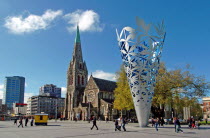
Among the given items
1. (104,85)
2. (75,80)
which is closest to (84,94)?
(104,85)

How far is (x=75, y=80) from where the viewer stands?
285 feet

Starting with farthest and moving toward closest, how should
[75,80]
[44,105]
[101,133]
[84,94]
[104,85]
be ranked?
1. [44,105]
2. [75,80]
3. [84,94]
4. [104,85]
5. [101,133]

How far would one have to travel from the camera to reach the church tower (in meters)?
84.5

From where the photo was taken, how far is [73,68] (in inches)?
3519

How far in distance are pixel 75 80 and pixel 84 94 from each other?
8.58 meters

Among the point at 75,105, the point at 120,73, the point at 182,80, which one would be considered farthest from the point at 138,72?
the point at 75,105

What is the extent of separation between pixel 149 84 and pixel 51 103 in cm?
12409

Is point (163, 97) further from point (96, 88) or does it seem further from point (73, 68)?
point (73, 68)

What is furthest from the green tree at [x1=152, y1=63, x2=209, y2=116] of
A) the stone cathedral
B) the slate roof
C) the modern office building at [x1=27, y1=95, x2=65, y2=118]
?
the modern office building at [x1=27, y1=95, x2=65, y2=118]

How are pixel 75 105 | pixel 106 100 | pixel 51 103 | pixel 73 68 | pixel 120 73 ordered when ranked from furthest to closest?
1. pixel 51 103
2. pixel 73 68
3. pixel 75 105
4. pixel 106 100
5. pixel 120 73

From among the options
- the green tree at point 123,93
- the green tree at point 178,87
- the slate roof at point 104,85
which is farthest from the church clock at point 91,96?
the green tree at point 178,87

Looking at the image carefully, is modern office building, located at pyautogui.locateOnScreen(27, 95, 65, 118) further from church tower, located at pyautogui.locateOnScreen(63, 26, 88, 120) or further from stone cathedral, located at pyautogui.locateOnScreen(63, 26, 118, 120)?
stone cathedral, located at pyautogui.locateOnScreen(63, 26, 118, 120)

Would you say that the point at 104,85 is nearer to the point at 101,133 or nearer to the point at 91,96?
the point at 91,96

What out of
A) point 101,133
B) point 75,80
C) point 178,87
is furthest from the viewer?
point 75,80
